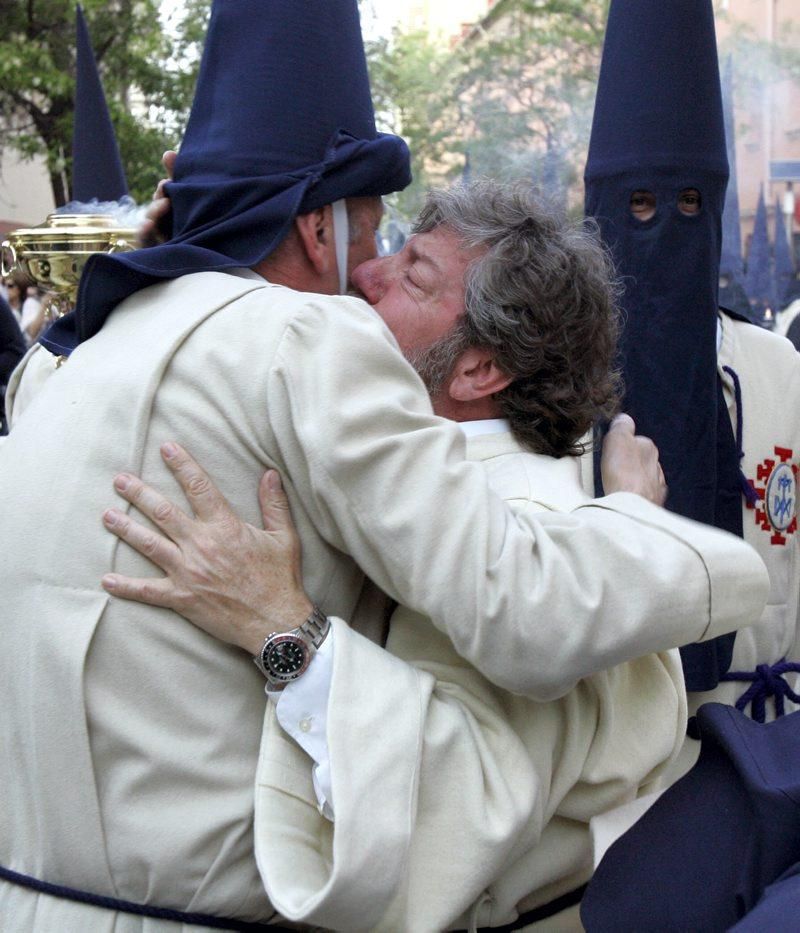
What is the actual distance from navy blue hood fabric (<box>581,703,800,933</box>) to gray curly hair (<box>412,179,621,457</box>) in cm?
68

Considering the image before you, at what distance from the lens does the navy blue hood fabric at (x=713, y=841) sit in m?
1.57

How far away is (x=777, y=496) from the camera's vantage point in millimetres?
3391

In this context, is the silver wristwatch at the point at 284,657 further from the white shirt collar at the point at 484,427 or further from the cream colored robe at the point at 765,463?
the cream colored robe at the point at 765,463

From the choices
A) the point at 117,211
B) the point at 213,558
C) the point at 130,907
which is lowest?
the point at 130,907

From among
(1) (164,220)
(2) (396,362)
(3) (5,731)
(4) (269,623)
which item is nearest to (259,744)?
(4) (269,623)

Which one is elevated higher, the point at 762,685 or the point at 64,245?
the point at 64,245

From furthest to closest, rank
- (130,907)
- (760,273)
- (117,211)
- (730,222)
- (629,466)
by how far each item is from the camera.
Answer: (760,273) → (730,222) → (117,211) → (629,466) → (130,907)

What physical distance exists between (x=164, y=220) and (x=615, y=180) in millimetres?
1389

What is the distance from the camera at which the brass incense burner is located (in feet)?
11.7

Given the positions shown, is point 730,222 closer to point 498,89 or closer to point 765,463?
point 765,463

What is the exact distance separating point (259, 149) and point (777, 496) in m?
1.83

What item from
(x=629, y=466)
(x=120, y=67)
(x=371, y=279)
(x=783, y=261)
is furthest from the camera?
(x=120, y=67)

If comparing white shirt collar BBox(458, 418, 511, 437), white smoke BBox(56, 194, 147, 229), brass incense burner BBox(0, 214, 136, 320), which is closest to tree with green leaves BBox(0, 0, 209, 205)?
white smoke BBox(56, 194, 147, 229)

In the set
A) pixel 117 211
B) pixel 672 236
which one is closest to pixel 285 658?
pixel 672 236
